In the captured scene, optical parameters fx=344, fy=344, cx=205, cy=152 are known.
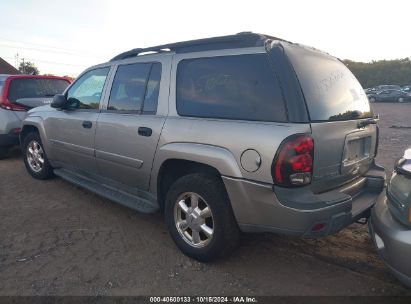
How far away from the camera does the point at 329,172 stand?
2.72 m

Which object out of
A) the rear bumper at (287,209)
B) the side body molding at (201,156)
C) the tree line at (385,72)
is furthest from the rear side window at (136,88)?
the tree line at (385,72)

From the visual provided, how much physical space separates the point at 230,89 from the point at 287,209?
1078 millimetres

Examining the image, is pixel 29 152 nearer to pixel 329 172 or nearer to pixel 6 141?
pixel 6 141

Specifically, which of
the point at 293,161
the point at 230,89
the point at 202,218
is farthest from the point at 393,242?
the point at 230,89

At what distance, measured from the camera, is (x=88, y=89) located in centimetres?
445

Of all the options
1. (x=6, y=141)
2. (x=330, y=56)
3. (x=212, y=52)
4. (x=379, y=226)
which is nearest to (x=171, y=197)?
(x=212, y=52)

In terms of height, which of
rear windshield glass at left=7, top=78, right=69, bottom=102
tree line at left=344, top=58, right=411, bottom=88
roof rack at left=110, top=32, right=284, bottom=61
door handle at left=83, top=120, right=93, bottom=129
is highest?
roof rack at left=110, top=32, right=284, bottom=61

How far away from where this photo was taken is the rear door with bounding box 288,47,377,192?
2637mm

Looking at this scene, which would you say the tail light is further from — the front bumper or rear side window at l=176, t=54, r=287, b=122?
the front bumper

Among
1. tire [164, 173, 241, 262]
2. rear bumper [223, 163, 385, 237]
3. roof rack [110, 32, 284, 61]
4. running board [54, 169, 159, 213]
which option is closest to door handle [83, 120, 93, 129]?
running board [54, 169, 159, 213]

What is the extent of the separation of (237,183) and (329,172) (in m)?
0.74

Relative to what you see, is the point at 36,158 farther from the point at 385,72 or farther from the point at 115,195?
the point at 385,72

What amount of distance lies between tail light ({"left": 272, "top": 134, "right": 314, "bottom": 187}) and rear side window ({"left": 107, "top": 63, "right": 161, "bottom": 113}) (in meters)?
1.48

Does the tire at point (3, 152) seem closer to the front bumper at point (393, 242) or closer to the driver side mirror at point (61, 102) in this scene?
the driver side mirror at point (61, 102)
